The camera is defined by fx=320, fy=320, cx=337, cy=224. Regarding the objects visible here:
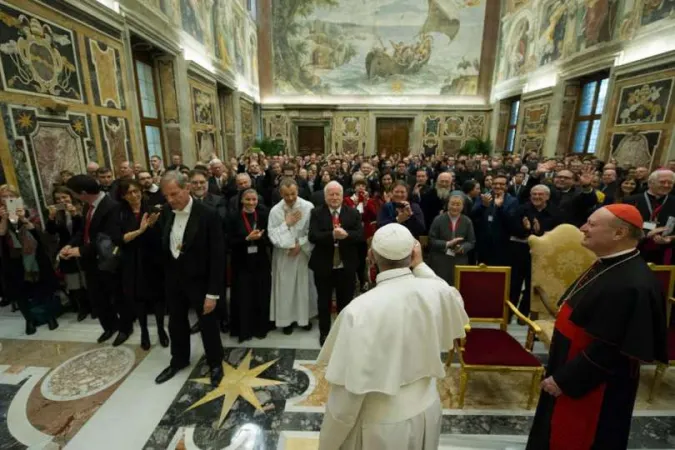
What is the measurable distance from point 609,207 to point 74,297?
5864 millimetres

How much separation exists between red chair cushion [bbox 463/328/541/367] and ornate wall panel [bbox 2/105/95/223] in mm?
5930

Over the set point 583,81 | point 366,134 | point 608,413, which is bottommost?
point 608,413

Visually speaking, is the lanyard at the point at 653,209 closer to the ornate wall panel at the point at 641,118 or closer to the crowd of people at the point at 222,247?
the crowd of people at the point at 222,247

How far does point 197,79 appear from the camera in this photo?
9672 millimetres

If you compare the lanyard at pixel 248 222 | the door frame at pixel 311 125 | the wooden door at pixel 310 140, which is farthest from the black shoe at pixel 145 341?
the wooden door at pixel 310 140

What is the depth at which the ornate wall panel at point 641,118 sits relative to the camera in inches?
303

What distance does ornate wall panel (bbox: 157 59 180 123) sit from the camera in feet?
27.6

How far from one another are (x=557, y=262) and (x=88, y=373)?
194 inches

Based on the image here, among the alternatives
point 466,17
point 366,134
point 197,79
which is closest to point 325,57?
point 366,134

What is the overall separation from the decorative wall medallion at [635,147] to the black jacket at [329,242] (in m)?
8.13

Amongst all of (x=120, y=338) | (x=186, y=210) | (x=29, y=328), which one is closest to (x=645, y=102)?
(x=186, y=210)

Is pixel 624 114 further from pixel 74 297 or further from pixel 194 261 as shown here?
pixel 74 297

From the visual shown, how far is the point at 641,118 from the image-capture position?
8328 millimetres

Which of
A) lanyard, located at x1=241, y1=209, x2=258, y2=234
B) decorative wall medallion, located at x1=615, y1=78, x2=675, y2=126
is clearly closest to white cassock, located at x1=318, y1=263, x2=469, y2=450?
lanyard, located at x1=241, y1=209, x2=258, y2=234
